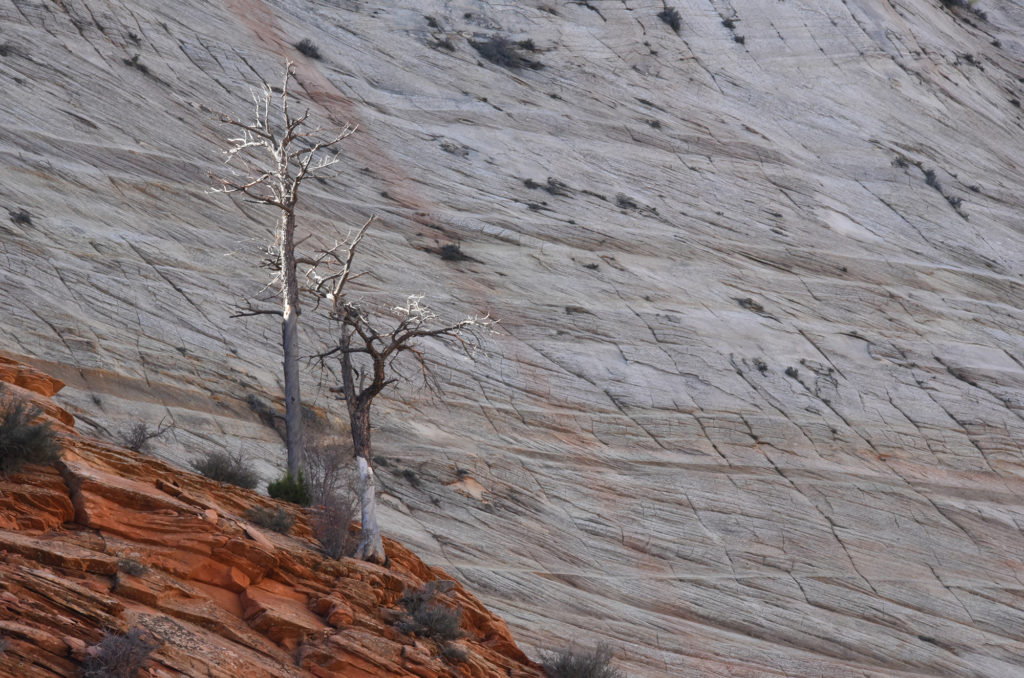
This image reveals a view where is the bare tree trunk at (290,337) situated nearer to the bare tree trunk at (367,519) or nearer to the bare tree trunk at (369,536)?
the bare tree trunk at (367,519)

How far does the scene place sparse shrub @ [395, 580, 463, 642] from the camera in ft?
33.0

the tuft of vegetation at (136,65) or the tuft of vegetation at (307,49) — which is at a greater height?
the tuft of vegetation at (307,49)

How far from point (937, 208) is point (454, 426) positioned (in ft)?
60.2

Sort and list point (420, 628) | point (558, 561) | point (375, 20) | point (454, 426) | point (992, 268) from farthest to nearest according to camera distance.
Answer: point (375, 20) < point (992, 268) < point (454, 426) < point (558, 561) < point (420, 628)

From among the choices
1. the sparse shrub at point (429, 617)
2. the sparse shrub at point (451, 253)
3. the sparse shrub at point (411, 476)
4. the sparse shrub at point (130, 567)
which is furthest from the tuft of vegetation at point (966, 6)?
the sparse shrub at point (130, 567)

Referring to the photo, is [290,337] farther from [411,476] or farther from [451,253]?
[451,253]

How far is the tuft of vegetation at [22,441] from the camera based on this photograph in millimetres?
8672

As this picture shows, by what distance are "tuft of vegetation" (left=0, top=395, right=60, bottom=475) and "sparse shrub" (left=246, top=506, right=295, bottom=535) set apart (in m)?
2.23

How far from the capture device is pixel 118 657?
276 inches

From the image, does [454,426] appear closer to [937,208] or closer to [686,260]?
[686,260]

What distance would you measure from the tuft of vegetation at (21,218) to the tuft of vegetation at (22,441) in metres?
10.9

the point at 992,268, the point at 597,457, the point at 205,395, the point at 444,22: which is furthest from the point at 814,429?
the point at 444,22

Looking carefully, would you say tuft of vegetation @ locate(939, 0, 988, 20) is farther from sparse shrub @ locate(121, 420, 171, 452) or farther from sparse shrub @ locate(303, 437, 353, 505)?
sparse shrub @ locate(121, 420, 171, 452)

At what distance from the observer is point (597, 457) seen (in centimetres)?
1992
